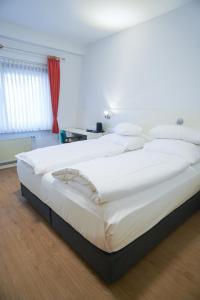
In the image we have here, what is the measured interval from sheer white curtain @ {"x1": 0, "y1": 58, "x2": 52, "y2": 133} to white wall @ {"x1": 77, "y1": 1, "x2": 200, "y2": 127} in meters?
1.08

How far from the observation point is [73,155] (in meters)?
2.25

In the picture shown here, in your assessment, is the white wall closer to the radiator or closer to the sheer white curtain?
the sheer white curtain

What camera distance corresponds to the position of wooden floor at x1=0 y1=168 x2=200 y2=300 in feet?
4.06

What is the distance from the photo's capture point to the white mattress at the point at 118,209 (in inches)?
46.2

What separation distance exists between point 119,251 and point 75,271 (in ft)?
1.48

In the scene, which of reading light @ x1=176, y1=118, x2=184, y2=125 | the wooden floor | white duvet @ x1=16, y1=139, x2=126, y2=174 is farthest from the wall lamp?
the wooden floor

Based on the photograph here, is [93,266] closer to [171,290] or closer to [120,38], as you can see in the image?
[171,290]

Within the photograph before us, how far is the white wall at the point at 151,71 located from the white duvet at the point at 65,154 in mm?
950

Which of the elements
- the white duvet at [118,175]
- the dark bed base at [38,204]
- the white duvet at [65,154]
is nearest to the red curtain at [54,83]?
the white duvet at [65,154]

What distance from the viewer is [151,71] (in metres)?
2.92

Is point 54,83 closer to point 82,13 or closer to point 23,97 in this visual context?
point 23,97

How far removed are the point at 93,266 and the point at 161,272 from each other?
54cm

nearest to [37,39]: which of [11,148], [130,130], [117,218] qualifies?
[11,148]

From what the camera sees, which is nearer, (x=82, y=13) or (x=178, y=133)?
(x=178, y=133)
